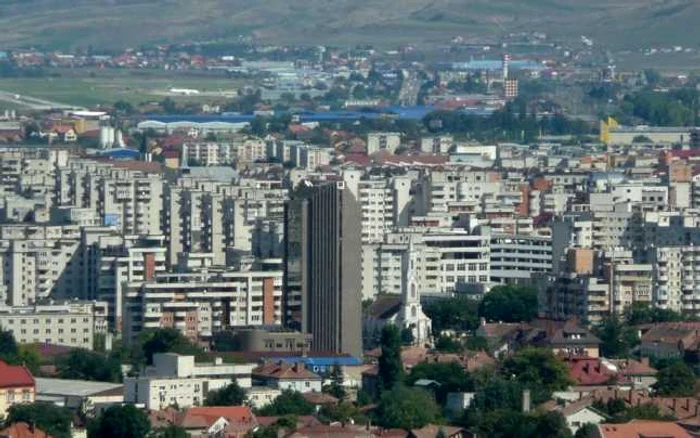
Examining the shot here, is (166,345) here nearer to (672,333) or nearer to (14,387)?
(14,387)

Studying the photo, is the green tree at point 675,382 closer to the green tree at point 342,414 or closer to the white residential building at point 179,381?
the green tree at point 342,414

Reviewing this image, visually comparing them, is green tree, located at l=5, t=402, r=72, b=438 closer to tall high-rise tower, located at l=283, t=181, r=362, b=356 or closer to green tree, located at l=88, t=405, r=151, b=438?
green tree, located at l=88, t=405, r=151, b=438

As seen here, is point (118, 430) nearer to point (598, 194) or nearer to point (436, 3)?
point (598, 194)

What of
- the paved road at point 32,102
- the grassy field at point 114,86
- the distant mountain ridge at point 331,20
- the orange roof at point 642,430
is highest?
the distant mountain ridge at point 331,20

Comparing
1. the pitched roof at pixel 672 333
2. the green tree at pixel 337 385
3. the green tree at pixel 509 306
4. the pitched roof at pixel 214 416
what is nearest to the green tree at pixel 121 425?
the pitched roof at pixel 214 416

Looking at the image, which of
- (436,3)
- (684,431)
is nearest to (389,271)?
(684,431)
